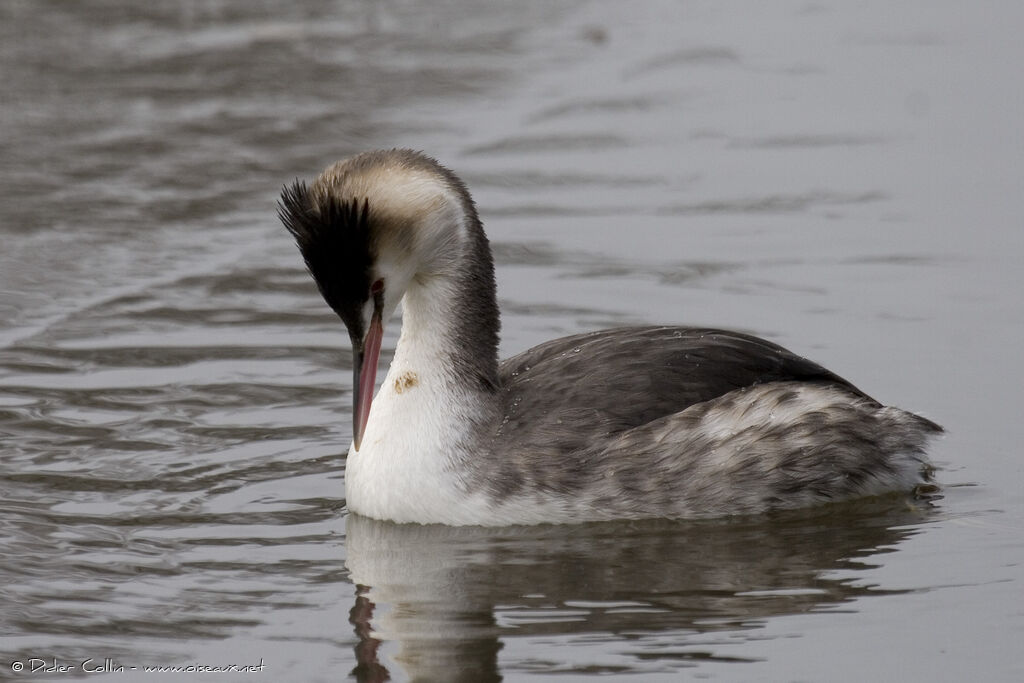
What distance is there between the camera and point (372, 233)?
8695 mm

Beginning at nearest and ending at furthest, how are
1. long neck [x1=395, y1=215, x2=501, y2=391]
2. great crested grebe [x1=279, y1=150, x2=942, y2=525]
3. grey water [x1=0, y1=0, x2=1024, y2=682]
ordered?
grey water [x1=0, y1=0, x2=1024, y2=682], great crested grebe [x1=279, y1=150, x2=942, y2=525], long neck [x1=395, y1=215, x2=501, y2=391]

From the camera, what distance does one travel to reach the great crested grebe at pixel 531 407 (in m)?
8.84

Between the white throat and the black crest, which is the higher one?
the black crest

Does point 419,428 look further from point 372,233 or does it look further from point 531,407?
point 372,233

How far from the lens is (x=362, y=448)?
357 inches

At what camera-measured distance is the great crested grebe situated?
8.84 metres

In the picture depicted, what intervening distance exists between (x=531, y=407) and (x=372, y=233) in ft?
3.74

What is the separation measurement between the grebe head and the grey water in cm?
94

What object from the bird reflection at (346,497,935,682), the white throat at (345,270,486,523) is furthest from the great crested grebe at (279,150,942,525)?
the bird reflection at (346,497,935,682)

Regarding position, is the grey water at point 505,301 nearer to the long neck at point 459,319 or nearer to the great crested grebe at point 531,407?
the great crested grebe at point 531,407

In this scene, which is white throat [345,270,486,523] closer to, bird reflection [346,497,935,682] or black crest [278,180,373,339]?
bird reflection [346,497,935,682]

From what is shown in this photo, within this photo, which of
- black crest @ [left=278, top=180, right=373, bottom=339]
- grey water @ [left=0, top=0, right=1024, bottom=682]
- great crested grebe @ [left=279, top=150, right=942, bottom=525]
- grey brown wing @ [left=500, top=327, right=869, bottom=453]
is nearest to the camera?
grey water @ [left=0, top=0, right=1024, bottom=682]

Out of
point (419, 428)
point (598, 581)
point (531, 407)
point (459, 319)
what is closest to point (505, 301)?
point (459, 319)

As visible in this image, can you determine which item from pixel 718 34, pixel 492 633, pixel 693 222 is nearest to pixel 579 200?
pixel 693 222
